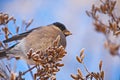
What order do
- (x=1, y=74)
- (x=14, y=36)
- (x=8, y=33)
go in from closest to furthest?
(x=1, y=74), (x=8, y=33), (x=14, y=36)

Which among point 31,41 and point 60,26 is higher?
point 60,26

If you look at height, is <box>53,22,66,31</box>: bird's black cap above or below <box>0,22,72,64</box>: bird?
above

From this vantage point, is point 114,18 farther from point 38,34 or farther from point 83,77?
point 83,77

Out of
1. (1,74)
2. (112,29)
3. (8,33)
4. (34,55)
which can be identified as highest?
(112,29)

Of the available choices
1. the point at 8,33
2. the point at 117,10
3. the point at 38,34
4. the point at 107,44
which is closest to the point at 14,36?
the point at 8,33

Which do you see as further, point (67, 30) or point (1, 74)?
point (67, 30)

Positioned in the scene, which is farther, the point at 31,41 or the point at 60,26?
the point at 60,26

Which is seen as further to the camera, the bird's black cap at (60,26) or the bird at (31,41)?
the bird's black cap at (60,26)

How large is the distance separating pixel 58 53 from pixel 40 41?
55 cm

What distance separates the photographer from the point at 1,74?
1205 millimetres

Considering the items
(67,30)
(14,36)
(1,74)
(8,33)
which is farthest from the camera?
(67,30)

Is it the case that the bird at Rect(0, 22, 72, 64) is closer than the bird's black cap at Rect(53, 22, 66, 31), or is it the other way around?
the bird at Rect(0, 22, 72, 64)

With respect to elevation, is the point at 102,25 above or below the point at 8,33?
above

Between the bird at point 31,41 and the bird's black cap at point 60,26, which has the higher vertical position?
the bird's black cap at point 60,26
